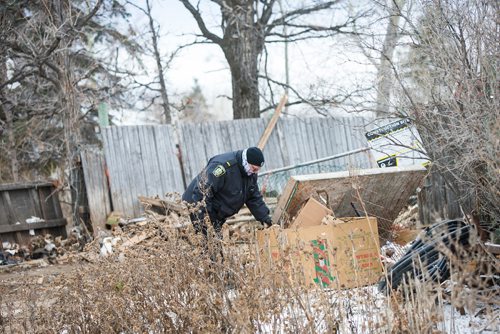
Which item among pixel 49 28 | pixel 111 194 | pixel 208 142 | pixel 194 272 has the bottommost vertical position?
pixel 194 272

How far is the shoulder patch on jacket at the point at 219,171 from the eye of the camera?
6266 millimetres

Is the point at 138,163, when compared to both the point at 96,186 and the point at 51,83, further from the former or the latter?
the point at 51,83

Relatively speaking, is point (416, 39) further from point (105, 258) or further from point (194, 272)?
point (105, 258)

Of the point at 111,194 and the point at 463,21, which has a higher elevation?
the point at 463,21

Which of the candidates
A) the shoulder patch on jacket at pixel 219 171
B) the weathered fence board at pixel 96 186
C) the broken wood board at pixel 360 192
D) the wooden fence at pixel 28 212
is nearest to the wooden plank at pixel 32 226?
the wooden fence at pixel 28 212

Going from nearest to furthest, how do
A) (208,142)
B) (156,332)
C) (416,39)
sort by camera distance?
(156,332) < (416,39) < (208,142)

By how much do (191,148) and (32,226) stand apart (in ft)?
10.7

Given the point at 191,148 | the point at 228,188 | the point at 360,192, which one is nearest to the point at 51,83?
the point at 191,148

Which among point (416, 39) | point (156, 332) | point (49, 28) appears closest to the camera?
point (156, 332)

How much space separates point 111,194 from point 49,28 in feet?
10.3

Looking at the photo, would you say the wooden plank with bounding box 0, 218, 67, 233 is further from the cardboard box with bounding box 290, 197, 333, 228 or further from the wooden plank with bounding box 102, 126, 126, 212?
the cardboard box with bounding box 290, 197, 333, 228

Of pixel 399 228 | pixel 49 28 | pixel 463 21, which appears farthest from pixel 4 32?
pixel 463 21

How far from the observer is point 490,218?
16.5ft

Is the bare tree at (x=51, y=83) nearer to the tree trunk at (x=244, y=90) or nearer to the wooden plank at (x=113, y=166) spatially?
the wooden plank at (x=113, y=166)
